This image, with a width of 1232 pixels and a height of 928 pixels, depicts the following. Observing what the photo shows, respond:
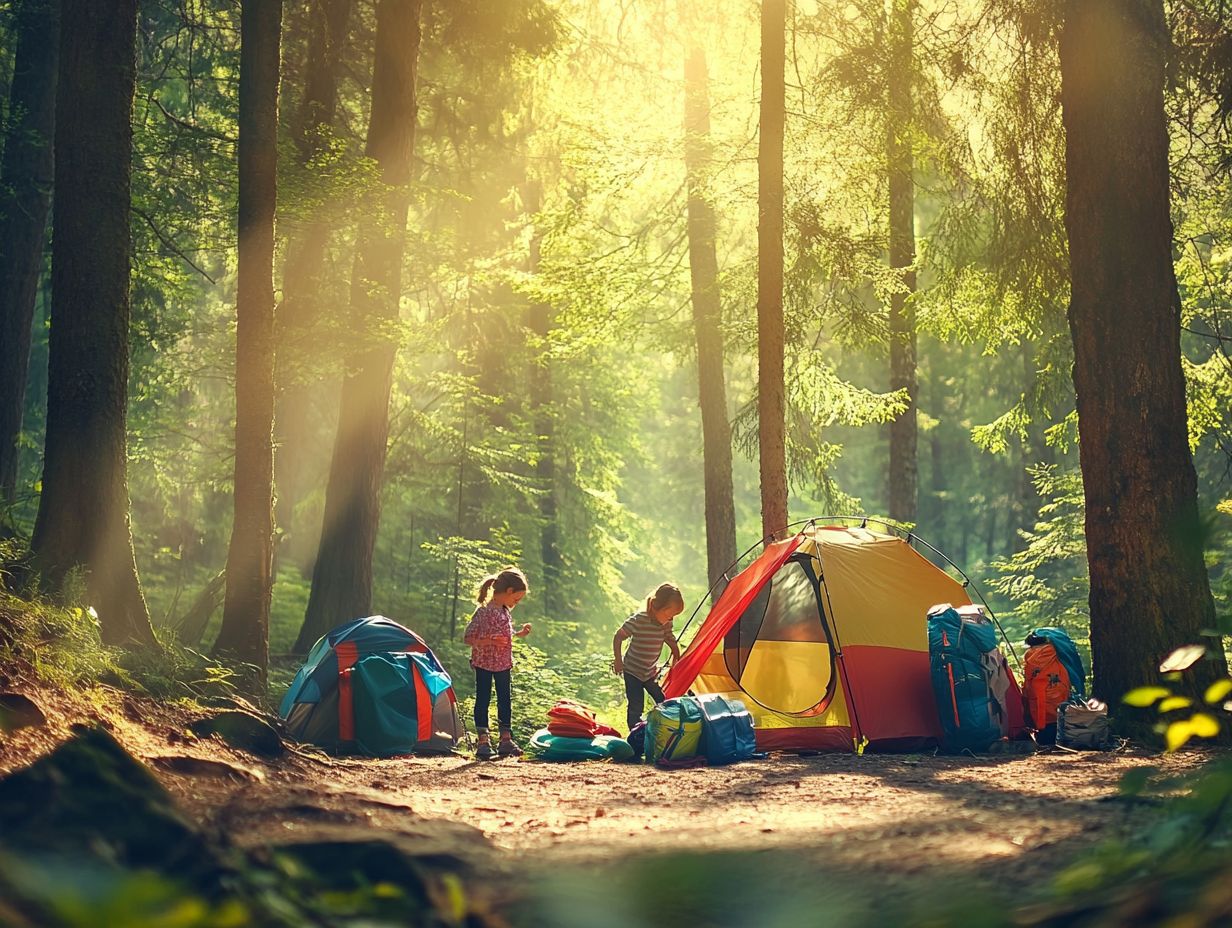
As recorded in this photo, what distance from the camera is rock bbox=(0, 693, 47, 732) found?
180 inches

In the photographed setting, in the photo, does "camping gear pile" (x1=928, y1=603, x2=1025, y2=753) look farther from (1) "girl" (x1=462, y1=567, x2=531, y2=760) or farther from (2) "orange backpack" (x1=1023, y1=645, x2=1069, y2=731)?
(1) "girl" (x1=462, y1=567, x2=531, y2=760)

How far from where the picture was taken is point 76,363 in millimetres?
7305

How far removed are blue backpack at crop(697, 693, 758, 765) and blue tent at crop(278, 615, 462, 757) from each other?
2199 millimetres

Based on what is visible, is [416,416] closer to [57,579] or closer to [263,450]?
[263,450]

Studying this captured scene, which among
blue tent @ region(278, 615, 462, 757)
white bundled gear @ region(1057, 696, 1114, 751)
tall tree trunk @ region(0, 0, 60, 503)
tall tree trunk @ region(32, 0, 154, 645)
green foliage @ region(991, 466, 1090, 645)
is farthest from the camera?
green foliage @ region(991, 466, 1090, 645)

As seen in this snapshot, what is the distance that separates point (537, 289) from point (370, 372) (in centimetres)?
261

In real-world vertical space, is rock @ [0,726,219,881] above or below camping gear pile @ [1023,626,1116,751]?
above

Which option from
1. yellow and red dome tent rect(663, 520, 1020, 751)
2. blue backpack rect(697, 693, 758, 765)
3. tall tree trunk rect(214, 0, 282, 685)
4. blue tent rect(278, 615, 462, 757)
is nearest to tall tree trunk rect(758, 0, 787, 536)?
yellow and red dome tent rect(663, 520, 1020, 751)

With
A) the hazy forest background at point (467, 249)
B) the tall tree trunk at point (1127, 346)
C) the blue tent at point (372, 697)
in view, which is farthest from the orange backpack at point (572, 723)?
the tall tree trunk at point (1127, 346)

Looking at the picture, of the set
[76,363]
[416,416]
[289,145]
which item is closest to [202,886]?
[76,363]

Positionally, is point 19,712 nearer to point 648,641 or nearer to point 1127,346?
point 648,641

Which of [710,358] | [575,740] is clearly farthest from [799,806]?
[710,358]

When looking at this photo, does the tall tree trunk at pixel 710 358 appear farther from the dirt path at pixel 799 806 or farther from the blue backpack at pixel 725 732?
the dirt path at pixel 799 806

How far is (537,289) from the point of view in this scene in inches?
567
